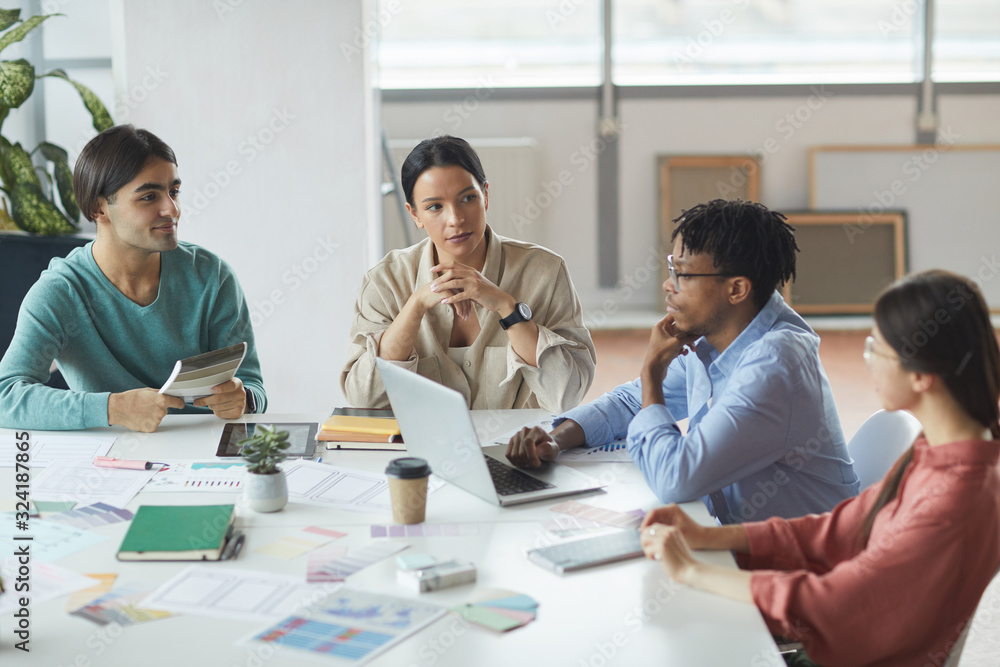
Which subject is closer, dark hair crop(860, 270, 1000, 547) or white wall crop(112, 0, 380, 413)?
dark hair crop(860, 270, 1000, 547)

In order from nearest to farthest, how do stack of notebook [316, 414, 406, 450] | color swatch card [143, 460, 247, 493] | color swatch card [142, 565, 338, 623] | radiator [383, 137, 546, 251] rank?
color swatch card [142, 565, 338, 623], color swatch card [143, 460, 247, 493], stack of notebook [316, 414, 406, 450], radiator [383, 137, 546, 251]

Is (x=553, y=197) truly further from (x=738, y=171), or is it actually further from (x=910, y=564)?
(x=910, y=564)

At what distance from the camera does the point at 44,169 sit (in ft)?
11.1

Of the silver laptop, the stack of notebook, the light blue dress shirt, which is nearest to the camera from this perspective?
the silver laptop

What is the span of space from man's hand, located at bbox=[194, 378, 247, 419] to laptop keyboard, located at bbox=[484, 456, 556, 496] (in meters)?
0.69

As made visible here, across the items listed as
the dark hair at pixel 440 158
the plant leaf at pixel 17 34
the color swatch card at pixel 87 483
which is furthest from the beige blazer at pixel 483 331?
the plant leaf at pixel 17 34

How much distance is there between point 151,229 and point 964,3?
6.54 meters

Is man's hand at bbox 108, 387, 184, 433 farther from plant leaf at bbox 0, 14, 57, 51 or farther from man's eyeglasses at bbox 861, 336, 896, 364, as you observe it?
plant leaf at bbox 0, 14, 57, 51

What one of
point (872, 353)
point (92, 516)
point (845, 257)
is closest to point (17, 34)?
point (92, 516)

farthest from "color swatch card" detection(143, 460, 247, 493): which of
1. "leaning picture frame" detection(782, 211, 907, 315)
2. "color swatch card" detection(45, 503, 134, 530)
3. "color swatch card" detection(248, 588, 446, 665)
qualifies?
"leaning picture frame" detection(782, 211, 907, 315)

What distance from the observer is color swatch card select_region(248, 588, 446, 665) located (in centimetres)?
100

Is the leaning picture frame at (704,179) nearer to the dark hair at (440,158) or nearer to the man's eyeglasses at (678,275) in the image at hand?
the dark hair at (440,158)

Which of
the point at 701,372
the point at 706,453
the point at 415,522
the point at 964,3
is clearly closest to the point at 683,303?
the point at 701,372

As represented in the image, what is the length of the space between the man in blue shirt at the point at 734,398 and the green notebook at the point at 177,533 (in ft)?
1.91
